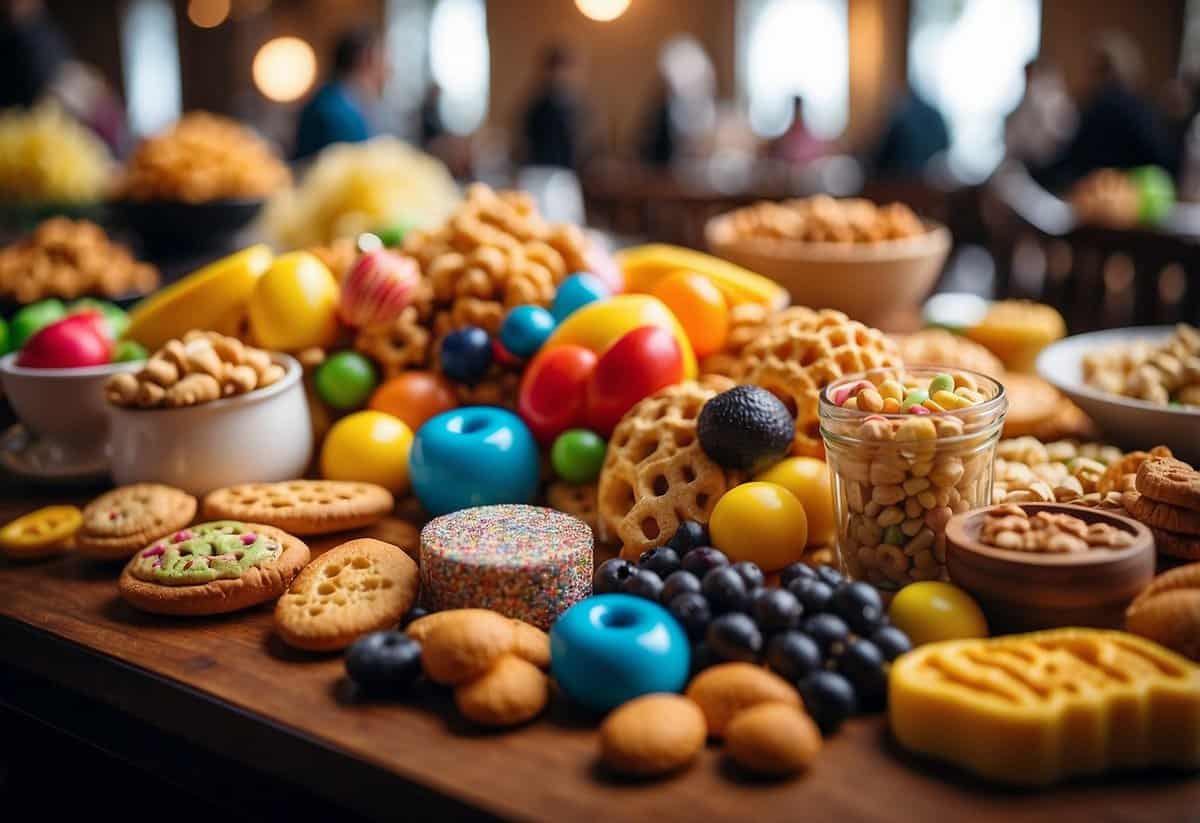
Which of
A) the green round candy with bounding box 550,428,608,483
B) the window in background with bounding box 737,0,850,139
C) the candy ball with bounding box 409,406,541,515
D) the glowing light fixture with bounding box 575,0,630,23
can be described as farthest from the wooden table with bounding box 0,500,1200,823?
the window in background with bounding box 737,0,850,139

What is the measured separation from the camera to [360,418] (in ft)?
3.79

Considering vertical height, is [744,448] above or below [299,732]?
above

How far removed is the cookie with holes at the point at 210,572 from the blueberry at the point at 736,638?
→ 1.27 ft

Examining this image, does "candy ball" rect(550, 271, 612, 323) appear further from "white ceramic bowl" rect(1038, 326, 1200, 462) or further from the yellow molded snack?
the yellow molded snack

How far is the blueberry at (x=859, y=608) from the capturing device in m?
0.76

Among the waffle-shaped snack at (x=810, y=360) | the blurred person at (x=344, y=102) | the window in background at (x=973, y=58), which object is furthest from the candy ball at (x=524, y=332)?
the window in background at (x=973, y=58)

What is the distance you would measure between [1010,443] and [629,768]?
24.2 inches

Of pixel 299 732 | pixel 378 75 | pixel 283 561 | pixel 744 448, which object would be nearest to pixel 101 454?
pixel 283 561

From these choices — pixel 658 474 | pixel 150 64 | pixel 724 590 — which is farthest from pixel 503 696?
pixel 150 64

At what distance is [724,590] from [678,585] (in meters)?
0.04

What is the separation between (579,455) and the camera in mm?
1065

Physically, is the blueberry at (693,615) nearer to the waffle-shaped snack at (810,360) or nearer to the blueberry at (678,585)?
the blueberry at (678,585)

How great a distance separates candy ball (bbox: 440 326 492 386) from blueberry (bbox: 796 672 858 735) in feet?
1.90

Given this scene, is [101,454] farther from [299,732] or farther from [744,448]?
[744,448]
